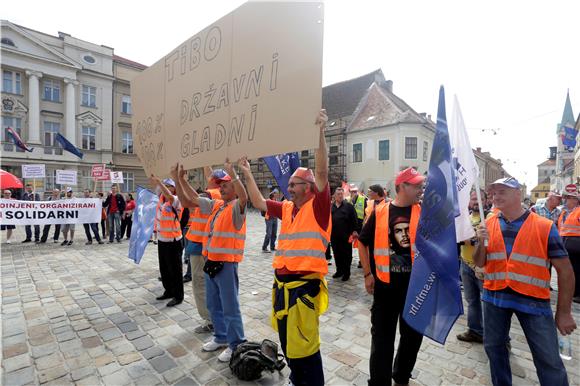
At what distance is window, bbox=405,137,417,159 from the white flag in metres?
27.5

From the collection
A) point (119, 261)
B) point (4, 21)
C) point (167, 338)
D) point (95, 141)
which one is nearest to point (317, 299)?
point (167, 338)

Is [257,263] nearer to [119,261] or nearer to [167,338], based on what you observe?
[119,261]

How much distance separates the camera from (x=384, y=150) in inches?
1145

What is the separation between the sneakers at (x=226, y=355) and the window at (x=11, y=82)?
3487 centimetres

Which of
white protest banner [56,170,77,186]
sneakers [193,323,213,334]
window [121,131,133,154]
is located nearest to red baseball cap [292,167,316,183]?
sneakers [193,323,213,334]

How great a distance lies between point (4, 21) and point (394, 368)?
38078mm

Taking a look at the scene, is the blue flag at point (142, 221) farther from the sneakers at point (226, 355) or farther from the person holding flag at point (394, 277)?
the person holding flag at point (394, 277)

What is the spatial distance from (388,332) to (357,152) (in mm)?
29915

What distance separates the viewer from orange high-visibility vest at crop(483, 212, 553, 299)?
7.59ft

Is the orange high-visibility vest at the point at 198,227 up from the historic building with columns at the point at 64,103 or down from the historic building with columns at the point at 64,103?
down

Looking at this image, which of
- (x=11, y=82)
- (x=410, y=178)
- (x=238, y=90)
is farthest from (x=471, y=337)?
(x=11, y=82)

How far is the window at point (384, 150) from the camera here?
2889 centimetres

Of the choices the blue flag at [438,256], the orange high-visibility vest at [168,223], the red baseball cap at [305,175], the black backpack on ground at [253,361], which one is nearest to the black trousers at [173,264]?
the orange high-visibility vest at [168,223]

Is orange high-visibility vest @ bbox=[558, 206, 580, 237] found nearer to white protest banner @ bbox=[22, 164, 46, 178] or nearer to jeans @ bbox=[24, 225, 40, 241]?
jeans @ bbox=[24, 225, 40, 241]
